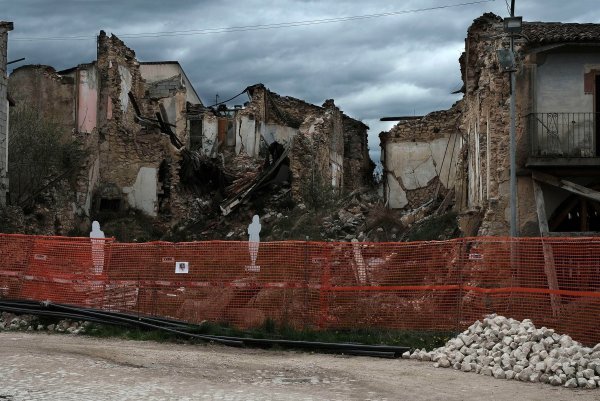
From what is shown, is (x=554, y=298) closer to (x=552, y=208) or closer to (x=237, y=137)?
(x=552, y=208)

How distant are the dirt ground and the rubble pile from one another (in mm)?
2056

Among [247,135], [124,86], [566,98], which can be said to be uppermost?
[124,86]

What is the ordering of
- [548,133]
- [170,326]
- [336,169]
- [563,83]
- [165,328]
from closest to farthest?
[165,328], [170,326], [548,133], [563,83], [336,169]

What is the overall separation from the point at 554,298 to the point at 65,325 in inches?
354

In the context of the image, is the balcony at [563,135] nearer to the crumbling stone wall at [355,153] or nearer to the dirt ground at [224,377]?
Result: the dirt ground at [224,377]

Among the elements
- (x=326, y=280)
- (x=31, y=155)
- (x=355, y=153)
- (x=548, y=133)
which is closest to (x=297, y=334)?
(x=326, y=280)

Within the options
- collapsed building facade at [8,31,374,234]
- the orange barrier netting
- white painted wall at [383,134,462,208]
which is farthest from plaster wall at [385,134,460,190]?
the orange barrier netting

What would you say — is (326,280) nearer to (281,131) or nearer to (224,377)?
(224,377)

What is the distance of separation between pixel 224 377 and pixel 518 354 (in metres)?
4.29

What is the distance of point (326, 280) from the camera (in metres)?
17.0

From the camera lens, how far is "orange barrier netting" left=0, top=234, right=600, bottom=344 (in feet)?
50.9

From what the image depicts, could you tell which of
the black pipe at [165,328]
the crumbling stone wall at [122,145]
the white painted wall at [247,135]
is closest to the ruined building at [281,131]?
the white painted wall at [247,135]

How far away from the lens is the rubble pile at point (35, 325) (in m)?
17.4

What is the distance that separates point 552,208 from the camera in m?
22.8
